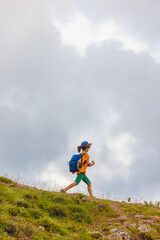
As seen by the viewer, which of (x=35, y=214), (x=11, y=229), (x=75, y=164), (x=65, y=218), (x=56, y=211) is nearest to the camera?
(x=11, y=229)

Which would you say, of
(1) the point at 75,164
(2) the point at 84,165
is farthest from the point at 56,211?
(2) the point at 84,165

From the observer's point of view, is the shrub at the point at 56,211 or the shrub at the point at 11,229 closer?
the shrub at the point at 11,229

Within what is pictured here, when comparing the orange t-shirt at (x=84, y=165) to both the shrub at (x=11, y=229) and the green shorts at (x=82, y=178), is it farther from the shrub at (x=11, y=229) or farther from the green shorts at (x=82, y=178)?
the shrub at (x=11, y=229)

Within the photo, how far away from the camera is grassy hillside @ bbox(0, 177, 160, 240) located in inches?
402

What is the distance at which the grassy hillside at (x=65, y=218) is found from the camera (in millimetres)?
10219

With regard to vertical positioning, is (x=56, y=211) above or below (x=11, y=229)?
above

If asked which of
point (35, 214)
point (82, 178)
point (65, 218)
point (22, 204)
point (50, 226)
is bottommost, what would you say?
point (50, 226)

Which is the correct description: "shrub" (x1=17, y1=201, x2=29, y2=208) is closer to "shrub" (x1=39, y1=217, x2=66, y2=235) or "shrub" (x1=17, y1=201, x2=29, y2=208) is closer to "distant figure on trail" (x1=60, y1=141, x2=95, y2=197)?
"shrub" (x1=39, y1=217, x2=66, y2=235)

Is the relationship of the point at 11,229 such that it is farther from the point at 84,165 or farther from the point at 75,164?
the point at 84,165

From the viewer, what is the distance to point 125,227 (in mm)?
13102

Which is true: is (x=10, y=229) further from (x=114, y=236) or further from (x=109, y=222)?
Result: (x=109, y=222)

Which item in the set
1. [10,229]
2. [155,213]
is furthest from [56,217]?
[155,213]

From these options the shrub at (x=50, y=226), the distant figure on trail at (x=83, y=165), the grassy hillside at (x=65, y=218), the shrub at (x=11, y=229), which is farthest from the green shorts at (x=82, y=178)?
the shrub at (x=11, y=229)

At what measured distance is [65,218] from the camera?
13602 millimetres
